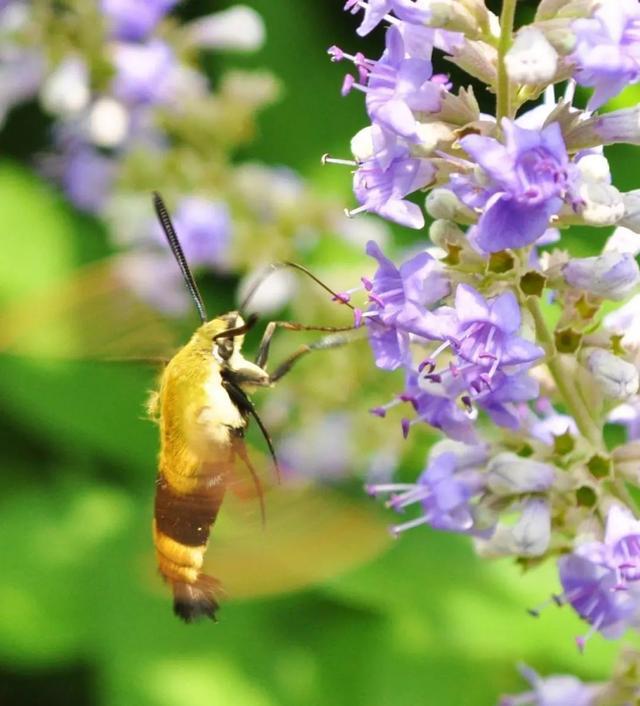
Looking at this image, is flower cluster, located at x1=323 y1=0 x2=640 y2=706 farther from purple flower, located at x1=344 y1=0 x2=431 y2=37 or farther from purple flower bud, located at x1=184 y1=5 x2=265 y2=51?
purple flower bud, located at x1=184 y1=5 x2=265 y2=51

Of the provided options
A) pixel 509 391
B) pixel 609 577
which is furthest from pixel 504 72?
pixel 609 577

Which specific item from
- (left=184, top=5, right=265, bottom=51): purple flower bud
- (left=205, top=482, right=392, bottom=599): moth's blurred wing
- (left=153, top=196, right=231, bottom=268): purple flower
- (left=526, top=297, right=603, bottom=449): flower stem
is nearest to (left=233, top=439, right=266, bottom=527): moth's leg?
(left=205, top=482, right=392, bottom=599): moth's blurred wing

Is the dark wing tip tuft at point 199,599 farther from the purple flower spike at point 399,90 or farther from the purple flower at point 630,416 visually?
the purple flower spike at point 399,90

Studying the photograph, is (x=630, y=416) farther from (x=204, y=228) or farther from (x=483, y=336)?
(x=204, y=228)

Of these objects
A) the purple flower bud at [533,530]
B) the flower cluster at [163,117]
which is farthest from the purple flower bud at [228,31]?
the purple flower bud at [533,530]

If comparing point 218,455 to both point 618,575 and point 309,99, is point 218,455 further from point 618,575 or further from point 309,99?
point 309,99
